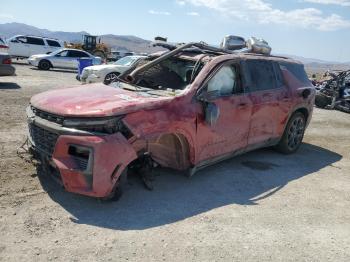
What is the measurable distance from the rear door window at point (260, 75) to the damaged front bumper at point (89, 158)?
265 cm

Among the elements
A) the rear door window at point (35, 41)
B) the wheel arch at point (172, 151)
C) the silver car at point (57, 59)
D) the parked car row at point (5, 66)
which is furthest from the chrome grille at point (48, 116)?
the rear door window at point (35, 41)

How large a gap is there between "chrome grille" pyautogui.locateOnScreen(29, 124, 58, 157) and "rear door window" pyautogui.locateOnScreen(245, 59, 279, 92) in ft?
10.0

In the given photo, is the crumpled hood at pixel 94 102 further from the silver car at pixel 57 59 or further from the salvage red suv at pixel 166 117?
the silver car at pixel 57 59

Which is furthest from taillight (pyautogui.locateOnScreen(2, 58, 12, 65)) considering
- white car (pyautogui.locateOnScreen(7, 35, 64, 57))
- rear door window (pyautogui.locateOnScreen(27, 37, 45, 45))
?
rear door window (pyautogui.locateOnScreen(27, 37, 45, 45))

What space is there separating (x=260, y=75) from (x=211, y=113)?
1705mm

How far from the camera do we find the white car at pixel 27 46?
95.0 feet

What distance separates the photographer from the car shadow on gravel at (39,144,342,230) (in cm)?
448

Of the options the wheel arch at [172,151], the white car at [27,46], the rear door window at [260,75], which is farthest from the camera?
the white car at [27,46]

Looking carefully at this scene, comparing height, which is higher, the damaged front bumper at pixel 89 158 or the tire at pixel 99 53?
the damaged front bumper at pixel 89 158

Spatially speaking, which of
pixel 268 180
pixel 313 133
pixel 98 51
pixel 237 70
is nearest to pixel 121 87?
pixel 237 70

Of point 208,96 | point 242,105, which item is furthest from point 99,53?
point 208,96

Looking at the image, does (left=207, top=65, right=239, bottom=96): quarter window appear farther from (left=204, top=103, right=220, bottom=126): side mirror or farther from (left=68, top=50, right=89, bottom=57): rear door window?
(left=68, top=50, right=89, bottom=57): rear door window

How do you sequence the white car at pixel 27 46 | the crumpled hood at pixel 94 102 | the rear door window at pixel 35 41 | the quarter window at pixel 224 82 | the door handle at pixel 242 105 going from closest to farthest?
the crumpled hood at pixel 94 102, the quarter window at pixel 224 82, the door handle at pixel 242 105, the white car at pixel 27 46, the rear door window at pixel 35 41

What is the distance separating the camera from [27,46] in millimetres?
29172
